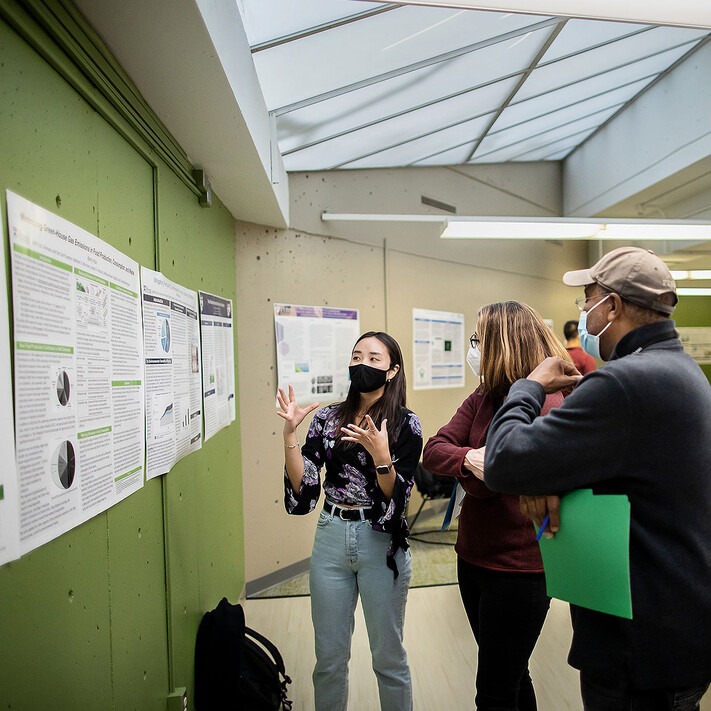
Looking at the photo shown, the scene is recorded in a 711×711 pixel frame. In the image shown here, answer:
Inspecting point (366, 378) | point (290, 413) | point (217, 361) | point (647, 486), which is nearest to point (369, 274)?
point (217, 361)

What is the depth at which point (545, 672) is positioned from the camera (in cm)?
239

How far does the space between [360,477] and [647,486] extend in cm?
100

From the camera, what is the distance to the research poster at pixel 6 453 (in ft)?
2.81

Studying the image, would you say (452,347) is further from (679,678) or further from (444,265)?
(679,678)

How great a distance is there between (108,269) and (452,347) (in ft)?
11.8

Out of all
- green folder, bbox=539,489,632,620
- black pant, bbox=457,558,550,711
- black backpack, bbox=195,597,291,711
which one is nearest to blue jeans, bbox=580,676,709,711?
green folder, bbox=539,489,632,620

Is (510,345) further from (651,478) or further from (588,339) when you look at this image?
(651,478)

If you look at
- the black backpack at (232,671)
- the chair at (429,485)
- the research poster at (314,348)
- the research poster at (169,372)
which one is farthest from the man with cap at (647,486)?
the chair at (429,485)

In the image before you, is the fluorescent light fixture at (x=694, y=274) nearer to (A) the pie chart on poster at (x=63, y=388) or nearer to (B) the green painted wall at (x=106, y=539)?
(B) the green painted wall at (x=106, y=539)

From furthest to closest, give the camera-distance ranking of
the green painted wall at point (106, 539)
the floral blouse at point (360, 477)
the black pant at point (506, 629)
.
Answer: the floral blouse at point (360, 477) < the black pant at point (506, 629) < the green painted wall at point (106, 539)

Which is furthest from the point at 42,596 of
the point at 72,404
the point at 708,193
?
the point at 708,193

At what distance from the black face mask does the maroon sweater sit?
38cm

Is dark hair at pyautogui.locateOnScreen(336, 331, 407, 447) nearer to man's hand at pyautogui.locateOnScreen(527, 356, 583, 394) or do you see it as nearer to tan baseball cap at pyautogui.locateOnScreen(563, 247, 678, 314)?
man's hand at pyautogui.locateOnScreen(527, 356, 583, 394)

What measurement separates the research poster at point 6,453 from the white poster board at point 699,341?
4.31m
